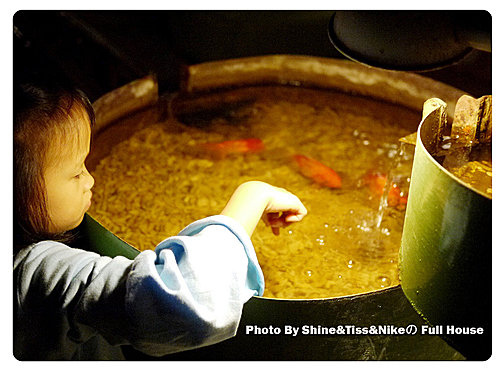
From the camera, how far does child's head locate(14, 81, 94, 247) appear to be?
0.80 m

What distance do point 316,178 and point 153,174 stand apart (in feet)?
1.26

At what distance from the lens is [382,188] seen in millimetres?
1341

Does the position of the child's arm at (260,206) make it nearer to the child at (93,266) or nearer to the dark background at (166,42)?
the child at (93,266)

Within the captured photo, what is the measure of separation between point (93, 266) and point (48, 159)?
0.16 meters

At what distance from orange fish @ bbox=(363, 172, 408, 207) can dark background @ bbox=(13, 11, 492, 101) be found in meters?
0.47

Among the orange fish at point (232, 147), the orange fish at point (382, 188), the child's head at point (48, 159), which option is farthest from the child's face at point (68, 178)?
the orange fish at point (382, 188)

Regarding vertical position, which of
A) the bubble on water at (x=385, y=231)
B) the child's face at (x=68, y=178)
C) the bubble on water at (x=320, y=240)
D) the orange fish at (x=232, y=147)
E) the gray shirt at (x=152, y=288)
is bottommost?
the bubble on water at (x=320, y=240)

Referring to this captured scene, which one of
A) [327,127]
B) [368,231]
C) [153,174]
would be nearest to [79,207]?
[153,174]

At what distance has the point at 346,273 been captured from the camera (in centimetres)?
110

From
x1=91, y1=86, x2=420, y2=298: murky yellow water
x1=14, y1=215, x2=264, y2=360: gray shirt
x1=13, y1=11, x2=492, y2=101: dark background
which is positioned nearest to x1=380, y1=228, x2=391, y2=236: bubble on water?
x1=91, y1=86, x2=420, y2=298: murky yellow water

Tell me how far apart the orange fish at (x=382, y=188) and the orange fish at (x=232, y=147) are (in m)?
0.29

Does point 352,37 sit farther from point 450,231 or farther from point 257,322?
point 257,322

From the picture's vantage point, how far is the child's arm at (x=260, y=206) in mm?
857

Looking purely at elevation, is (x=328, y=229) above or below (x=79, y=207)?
below
